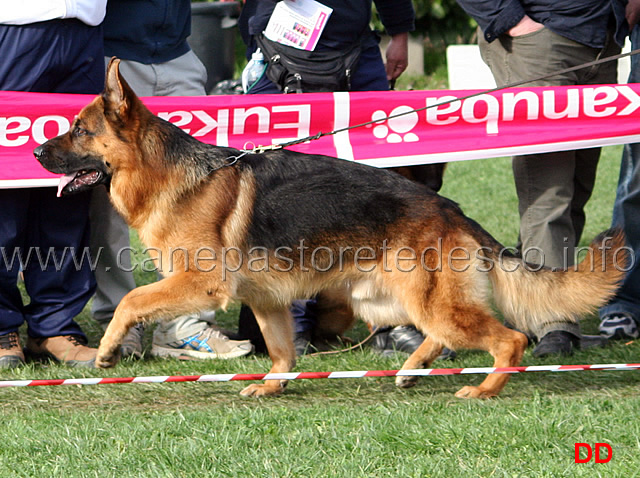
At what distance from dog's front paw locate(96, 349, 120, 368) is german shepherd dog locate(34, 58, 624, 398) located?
10mm

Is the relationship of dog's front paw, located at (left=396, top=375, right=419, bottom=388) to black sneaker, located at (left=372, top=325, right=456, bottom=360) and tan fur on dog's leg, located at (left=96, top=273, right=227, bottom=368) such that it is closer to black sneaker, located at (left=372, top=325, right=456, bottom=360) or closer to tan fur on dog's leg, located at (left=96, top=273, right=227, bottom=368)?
black sneaker, located at (left=372, top=325, right=456, bottom=360)

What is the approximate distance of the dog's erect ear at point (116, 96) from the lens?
364 cm

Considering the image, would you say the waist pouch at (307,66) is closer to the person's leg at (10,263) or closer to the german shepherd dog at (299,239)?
the german shepherd dog at (299,239)

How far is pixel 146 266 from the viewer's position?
6.60m

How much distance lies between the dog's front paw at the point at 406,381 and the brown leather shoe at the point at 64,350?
1.67 metres

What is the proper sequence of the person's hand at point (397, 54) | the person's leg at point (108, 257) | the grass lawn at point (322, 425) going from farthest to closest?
the person's hand at point (397, 54), the person's leg at point (108, 257), the grass lawn at point (322, 425)

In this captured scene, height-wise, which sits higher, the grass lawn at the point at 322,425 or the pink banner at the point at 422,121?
the pink banner at the point at 422,121

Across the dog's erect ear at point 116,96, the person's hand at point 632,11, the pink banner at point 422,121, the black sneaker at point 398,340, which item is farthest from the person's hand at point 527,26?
the dog's erect ear at point 116,96

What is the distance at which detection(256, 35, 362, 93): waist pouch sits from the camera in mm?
4684

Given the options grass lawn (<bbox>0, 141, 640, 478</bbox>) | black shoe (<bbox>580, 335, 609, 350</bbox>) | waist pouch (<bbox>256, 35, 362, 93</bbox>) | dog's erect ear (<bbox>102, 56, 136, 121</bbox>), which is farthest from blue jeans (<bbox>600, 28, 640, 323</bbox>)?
dog's erect ear (<bbox>102, 56, 136, 121</bbox>)

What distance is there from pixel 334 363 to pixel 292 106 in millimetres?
1486

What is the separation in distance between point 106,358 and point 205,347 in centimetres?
115

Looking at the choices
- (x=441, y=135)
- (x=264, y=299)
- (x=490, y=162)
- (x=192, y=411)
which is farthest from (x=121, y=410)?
(x=490, y=162)

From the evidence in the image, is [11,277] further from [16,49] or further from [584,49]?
[584,49]
